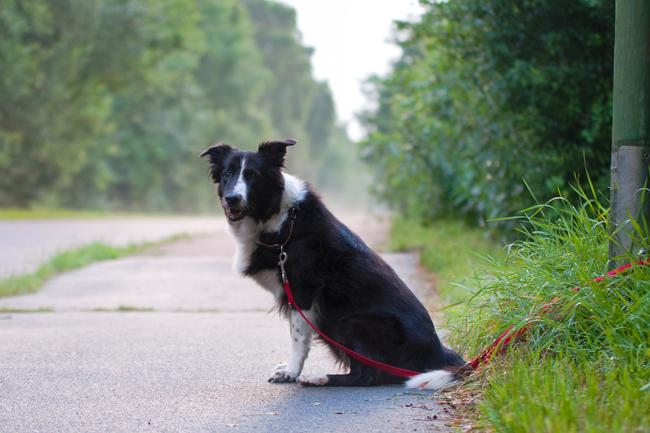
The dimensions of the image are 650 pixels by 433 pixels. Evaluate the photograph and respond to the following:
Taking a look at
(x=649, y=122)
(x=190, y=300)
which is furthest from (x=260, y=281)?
(x=190, y=300)

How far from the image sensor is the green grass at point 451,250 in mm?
7280

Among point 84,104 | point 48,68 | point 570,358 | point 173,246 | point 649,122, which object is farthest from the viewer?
point 84,104

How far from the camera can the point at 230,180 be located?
526 cm

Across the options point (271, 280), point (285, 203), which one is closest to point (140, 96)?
point (285, 203)

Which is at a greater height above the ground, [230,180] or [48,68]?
[48,68]

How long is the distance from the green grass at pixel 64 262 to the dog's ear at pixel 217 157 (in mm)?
5104

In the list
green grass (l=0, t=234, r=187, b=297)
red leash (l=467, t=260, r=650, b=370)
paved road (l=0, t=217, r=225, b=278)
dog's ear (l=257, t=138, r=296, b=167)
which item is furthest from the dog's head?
paved road (l=0, t=217, r=225, b=278)

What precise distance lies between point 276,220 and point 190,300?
14.4ft

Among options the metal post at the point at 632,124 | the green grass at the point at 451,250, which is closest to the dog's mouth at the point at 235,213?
the green grass at the point at 451,250

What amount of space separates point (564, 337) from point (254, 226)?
81.8 inches

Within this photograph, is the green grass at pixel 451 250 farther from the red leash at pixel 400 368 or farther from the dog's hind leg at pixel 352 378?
the dog's hind leg at pixel 352 378

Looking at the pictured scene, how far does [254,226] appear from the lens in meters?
5.22

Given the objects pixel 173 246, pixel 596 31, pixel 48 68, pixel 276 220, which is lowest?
pixel 173 246

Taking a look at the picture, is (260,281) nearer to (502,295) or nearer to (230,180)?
(230,180)
